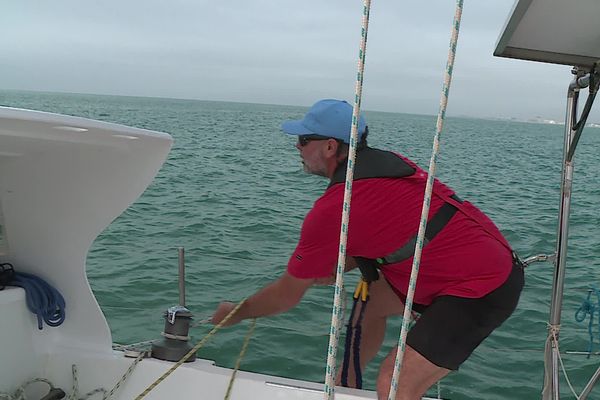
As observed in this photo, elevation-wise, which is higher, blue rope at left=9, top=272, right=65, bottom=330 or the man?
the man

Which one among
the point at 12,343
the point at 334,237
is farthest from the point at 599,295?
the point at 12,343

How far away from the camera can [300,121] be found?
2273mm

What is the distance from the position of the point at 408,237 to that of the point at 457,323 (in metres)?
0.31

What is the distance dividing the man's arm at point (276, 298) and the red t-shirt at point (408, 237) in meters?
0.08

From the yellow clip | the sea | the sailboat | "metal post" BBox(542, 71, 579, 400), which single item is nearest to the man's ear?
the sailboat

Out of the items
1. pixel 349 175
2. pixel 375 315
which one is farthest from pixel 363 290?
pixel 349 175

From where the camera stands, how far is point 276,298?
2.29 metres

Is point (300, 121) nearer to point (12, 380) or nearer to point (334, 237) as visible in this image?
point (334, 237)

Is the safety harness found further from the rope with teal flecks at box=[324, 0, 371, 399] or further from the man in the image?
the rope with teal flecks at box=[324, 0, 371, 399]

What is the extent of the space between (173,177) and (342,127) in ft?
35.9

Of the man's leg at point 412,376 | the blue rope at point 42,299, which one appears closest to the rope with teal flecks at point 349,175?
the man's leg at point 412,376

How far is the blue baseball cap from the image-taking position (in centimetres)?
224

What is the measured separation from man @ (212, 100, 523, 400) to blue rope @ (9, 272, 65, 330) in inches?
34.3

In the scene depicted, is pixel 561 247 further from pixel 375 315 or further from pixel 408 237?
pixel 375 315
